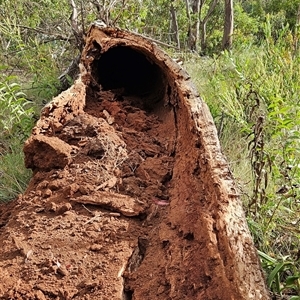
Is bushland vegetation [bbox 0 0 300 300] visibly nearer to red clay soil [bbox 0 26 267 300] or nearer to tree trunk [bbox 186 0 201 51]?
tree trunk [bbox 186 0 201 51]

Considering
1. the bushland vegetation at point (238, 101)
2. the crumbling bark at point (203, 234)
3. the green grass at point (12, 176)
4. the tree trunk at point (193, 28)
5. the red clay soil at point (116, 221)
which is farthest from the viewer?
the tree trunk at point (193, 28)

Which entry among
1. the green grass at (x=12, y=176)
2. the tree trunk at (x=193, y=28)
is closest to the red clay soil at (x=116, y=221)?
the green grass at (x=12, y=176)

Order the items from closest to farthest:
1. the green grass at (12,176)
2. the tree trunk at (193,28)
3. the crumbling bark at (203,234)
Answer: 1. the crumbling bark at (203,234)
2. the green grass at (12,176)
3. the tree trunk at (193,28)

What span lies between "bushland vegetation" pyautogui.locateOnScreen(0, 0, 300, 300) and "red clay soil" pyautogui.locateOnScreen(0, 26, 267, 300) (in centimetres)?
48

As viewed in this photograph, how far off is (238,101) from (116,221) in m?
1.81

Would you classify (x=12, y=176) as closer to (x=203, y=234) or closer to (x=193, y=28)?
(x=203, y=234)

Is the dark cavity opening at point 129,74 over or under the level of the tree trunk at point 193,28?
over

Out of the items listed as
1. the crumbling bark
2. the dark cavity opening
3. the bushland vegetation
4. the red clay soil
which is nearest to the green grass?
the bushland vegetation

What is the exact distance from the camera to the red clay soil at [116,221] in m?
1.49

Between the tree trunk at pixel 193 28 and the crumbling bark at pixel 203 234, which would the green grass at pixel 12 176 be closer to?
the crumbling bark at pixel 203 234

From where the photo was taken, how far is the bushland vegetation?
86.7 inches

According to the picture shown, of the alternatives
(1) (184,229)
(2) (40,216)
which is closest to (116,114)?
(2) (40,216)

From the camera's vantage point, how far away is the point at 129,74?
4.27m

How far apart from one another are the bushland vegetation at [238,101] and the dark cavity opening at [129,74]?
1.87ft
